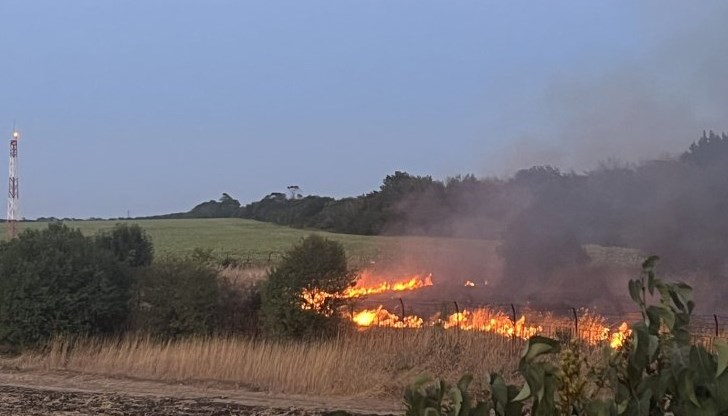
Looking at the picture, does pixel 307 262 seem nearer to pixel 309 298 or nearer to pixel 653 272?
pixel 309 298

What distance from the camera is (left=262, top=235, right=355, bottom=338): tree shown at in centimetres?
1708

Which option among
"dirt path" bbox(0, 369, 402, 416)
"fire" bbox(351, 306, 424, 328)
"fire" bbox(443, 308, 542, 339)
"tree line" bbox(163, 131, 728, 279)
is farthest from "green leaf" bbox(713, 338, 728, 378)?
"tree line" bbox(163, 131, 728, 279)

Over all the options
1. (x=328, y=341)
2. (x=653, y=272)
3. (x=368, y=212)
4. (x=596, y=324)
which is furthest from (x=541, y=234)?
(x=653, y=272)

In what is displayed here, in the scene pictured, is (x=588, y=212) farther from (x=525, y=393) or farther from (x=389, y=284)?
(x=525, y=393)

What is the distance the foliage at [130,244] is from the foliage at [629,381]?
847 inches

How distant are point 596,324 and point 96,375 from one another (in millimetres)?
10310

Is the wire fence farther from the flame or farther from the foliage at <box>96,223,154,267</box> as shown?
the foliage at <box>96,223,154,267</box>

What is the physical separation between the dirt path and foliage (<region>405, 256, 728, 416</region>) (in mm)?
9440

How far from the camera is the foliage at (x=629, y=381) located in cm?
175

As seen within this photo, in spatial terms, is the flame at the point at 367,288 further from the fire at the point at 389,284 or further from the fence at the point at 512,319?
the fence at the point at 512,319

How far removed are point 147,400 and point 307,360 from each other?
346 cm

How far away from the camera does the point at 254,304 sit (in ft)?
60.8

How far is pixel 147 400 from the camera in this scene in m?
12.2

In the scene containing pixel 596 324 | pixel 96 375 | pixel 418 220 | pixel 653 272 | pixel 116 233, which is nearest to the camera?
pixel 653 272
